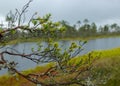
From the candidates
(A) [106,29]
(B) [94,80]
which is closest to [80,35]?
(A) [106,29]

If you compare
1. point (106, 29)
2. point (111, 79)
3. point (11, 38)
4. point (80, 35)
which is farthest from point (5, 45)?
point (106, 29)

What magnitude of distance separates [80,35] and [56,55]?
146 m

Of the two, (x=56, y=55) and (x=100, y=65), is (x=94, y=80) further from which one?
(x=100, y=65)

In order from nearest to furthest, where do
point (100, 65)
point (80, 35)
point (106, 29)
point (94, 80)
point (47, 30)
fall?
point (47, 30) → point (94, 80) → point (100, 65) → point (80, 35) → point (106, 29)

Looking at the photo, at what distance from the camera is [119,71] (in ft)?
75.3

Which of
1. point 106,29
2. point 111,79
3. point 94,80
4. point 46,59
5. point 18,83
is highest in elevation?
point 46,59

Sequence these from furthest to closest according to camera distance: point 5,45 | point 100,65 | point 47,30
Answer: point 100,65 → point 5,45 → point 47,30

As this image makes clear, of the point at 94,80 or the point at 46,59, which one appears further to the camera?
the point at 94,80

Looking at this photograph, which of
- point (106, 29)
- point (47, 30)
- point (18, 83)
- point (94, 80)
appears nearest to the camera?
point (47, 30)

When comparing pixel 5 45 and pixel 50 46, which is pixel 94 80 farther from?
pixel 5 45

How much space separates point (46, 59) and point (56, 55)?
0.29 meters

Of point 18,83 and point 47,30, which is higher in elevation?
point 47,30

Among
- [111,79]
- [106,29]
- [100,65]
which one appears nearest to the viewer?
[111,79]

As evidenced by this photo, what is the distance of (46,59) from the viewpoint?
6660 millimetres
